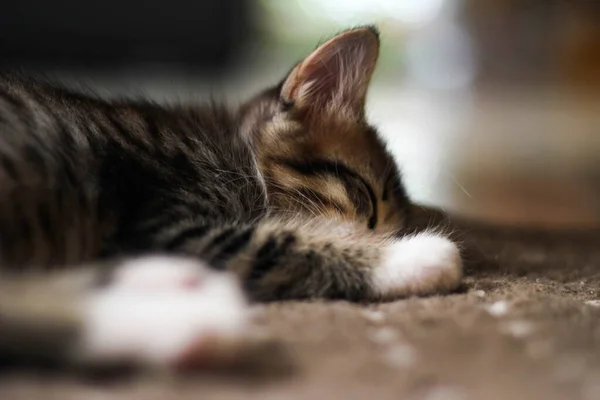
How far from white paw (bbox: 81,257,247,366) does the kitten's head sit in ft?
1.13

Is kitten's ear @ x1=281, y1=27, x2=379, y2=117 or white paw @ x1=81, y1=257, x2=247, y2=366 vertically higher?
kitten's ear @ x1=281, y1=27, x2=379, y2=117

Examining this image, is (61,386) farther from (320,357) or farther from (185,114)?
(185,114)

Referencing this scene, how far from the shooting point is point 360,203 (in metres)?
1.23

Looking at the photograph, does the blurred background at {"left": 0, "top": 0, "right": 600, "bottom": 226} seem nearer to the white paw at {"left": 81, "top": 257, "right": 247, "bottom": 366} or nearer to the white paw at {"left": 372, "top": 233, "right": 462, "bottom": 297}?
the white paw at {"left": 372, "top": 233, "right": 462, "bottom": 297}

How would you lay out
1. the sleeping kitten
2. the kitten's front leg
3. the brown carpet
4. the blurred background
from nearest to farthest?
the brown carpet < the sleeping kitten < the kitten's front leg < the blurred background

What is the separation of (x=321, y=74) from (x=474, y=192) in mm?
1553

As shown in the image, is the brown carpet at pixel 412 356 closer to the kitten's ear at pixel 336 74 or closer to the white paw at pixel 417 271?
the white paw at pixel 417 271

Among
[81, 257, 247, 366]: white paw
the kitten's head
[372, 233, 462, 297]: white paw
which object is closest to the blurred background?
the kitten's head

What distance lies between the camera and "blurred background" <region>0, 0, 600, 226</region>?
9.53 feet

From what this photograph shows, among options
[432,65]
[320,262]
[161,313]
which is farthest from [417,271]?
[432,65]

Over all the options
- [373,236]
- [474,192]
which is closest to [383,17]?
[474,192]

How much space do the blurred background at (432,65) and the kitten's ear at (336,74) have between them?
103 cm

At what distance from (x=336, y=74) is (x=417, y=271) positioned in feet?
1.59

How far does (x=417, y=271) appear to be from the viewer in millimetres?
989
